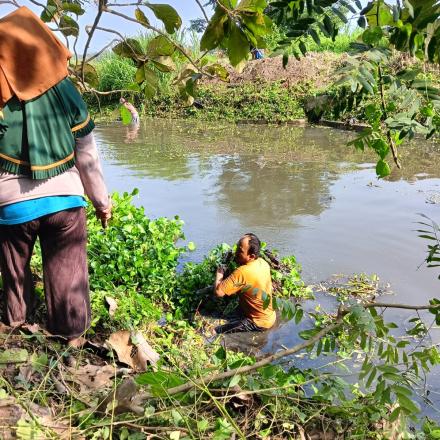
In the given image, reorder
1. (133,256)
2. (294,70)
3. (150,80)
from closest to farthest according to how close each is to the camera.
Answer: (150,80), (133,256), (294,70)

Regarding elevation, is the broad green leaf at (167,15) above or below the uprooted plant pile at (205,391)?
above

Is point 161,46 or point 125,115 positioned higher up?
point 161,46

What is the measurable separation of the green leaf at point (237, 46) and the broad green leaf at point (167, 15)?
298 millimetres

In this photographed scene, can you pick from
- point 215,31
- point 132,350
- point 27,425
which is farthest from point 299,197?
point 27,425

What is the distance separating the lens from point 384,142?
4.77 feet

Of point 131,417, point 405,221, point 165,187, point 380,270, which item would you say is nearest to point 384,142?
point 131,417

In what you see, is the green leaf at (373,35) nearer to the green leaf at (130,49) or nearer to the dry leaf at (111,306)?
the green leaf at (130,49)

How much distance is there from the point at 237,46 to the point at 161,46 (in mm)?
524

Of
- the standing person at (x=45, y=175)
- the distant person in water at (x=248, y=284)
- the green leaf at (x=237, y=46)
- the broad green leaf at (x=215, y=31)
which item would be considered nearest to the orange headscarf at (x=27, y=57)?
the standing person at (x=45, y=175)

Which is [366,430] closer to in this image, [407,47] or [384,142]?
[384,142]

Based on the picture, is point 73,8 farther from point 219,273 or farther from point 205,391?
point 219,273

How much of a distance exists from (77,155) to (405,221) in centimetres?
542

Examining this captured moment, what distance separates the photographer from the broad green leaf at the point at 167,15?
1689 mm

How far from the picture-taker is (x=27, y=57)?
210 centimetres
